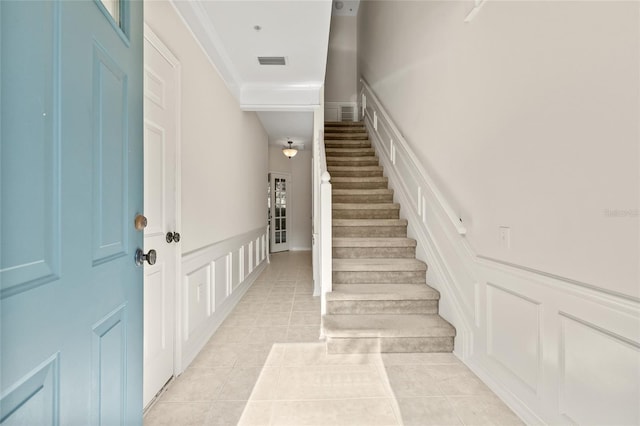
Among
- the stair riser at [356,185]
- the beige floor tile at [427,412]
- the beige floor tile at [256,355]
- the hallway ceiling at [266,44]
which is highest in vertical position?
the hallway ceiling at [266,44]

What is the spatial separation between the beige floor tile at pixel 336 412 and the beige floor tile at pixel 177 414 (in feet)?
1.32

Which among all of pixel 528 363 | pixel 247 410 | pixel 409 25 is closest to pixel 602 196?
pixel 528 363

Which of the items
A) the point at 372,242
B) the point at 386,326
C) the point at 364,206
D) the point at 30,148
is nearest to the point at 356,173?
the point at 364,206

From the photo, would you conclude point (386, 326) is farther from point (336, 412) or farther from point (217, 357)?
point (217, 357)

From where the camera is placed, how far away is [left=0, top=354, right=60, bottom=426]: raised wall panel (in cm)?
55

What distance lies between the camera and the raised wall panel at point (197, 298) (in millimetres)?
2100

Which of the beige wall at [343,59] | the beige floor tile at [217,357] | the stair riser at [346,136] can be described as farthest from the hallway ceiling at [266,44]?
the beige wall at [343,59]

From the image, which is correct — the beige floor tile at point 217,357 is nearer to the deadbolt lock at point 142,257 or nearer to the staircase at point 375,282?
the staircase at point 375,282

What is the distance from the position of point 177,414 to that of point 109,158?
1.47m

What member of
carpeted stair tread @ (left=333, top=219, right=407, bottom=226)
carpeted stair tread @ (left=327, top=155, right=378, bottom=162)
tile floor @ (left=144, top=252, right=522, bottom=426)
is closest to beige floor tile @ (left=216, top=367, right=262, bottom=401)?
tile floor @ (left=144, top=252, right=522, bottom=426)

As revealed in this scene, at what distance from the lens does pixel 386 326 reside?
2326mm

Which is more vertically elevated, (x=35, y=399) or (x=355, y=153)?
(x=355, y=153)

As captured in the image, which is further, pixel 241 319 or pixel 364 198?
pixel 364 198

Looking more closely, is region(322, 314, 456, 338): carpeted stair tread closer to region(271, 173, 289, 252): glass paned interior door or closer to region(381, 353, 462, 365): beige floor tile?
region(381, 353, 462, 365): beige floor tile
